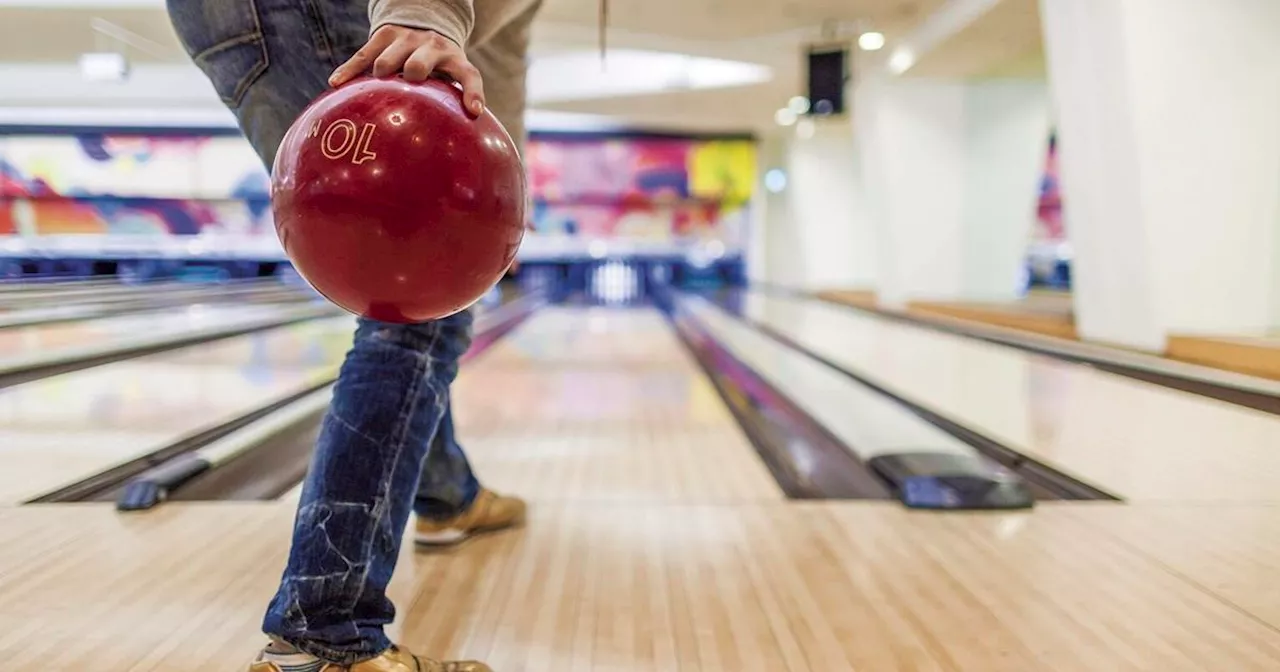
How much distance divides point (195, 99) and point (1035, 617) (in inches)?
351

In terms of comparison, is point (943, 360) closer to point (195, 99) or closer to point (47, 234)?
point (195, 99)

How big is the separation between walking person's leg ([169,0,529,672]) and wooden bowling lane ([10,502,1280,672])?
175mm

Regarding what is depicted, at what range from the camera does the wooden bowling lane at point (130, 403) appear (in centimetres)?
171

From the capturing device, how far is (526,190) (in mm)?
782

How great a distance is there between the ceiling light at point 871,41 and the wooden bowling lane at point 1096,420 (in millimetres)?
2552

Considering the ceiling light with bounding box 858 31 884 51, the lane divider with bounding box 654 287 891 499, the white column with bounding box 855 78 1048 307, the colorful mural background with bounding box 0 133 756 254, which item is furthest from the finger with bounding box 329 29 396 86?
the colorful mural background with bounding box 0 133 756 254

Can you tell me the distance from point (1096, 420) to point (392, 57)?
211 cm

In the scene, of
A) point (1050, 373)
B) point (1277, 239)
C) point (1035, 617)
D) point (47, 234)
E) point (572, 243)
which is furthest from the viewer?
point (572, 243)

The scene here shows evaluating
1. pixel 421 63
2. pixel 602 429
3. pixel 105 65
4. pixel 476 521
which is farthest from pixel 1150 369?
pixel 105 65

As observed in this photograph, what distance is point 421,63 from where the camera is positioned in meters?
0.69

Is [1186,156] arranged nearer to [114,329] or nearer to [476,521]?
[476,521]

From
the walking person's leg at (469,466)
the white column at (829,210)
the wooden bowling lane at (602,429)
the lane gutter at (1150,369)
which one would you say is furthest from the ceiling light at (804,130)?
the walking person's leg at (469,466)

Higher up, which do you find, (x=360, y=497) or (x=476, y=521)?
(x=360, y=497)

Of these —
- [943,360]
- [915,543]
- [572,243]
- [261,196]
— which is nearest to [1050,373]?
[943,360]
